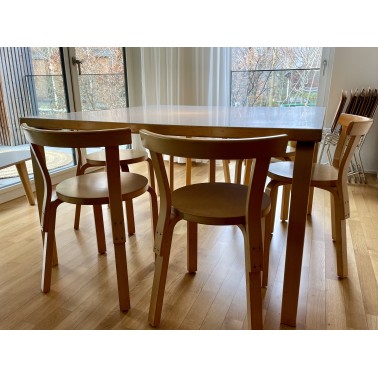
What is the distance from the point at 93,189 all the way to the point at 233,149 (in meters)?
0.73

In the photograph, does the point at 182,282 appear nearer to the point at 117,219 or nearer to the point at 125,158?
the point at 117,219

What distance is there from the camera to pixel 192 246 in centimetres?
154

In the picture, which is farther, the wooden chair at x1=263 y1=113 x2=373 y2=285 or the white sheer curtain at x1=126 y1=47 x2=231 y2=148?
the white sheer curtain at x1=126 y1=47 x2=231 y2=148

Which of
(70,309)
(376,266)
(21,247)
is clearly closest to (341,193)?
(376,266)

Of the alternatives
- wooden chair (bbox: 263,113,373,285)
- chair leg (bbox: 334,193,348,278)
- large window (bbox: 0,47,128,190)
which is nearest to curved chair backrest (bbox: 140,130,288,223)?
wooden chair (bbox: 263,113,373,285)

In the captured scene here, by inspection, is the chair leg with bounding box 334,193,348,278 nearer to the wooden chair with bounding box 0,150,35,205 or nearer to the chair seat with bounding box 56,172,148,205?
the chair seat with bounding box 56,172,148,205

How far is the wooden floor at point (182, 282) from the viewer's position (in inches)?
49.3

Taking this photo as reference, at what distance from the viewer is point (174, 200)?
119 centimetres

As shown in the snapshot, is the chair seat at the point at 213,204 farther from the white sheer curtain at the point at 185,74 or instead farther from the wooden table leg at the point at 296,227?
the white sheer curtain at the point at 185,74

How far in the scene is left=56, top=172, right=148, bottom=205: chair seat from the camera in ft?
4.19

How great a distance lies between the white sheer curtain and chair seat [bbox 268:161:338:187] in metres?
2.06

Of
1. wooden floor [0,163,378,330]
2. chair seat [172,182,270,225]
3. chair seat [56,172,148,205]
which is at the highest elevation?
chair seat [172,182,270,225]

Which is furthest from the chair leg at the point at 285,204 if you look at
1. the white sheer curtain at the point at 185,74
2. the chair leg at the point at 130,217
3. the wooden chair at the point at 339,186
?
the white sheer curtain at the point at 185,74
